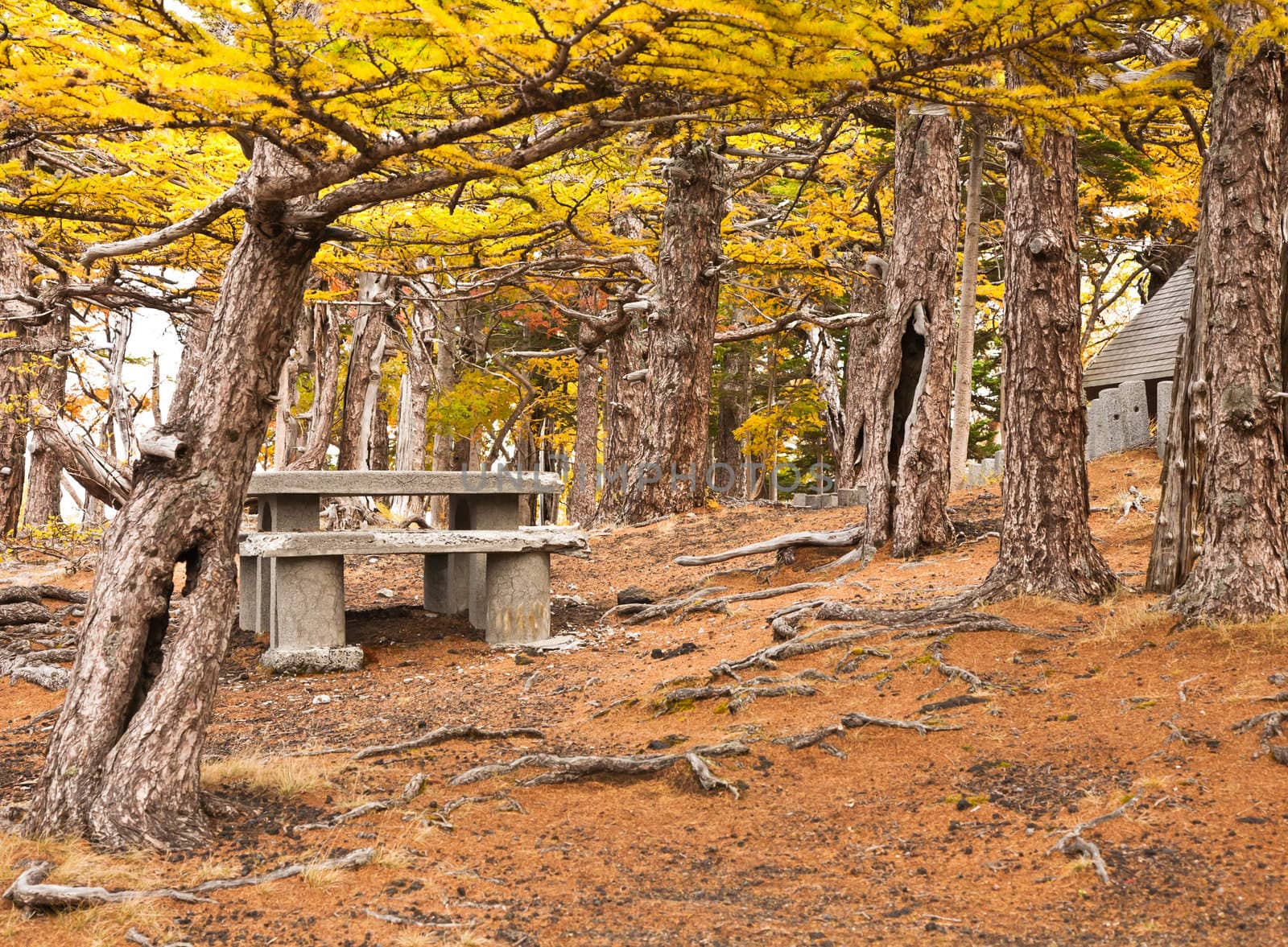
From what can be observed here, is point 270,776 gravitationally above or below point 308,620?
below

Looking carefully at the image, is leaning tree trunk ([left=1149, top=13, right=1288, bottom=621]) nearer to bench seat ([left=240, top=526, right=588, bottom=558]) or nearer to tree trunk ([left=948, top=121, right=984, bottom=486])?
bench seat ([left=240, top=526, right=588, bottom=558])

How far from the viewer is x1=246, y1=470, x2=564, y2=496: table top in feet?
30.4

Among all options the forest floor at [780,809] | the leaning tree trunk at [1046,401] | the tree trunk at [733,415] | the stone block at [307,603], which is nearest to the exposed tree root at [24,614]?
the forest floor at [780,809]

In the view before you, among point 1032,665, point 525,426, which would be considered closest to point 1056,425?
point 1032,665

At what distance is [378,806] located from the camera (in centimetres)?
539

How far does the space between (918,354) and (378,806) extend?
7872 mm

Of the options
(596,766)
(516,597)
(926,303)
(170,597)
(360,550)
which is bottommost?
(596,766)

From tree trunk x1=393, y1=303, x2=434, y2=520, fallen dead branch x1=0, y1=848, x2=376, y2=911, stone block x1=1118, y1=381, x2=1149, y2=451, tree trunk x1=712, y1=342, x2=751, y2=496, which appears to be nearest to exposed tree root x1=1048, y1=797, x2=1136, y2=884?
fallen dead branch x1=0, y1=848, x2=376, y2=911

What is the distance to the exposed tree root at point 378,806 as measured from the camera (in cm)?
520

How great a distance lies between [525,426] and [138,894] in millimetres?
26180

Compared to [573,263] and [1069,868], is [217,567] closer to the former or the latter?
[1069,868]

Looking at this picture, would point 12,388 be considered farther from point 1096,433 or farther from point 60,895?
point 1096,433

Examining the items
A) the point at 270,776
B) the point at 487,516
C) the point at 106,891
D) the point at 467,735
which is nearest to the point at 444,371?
the point at 487,516

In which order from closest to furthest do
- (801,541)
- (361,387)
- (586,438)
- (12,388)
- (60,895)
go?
(60,895), (801,541), (12,388), (361,387), (586,438)
